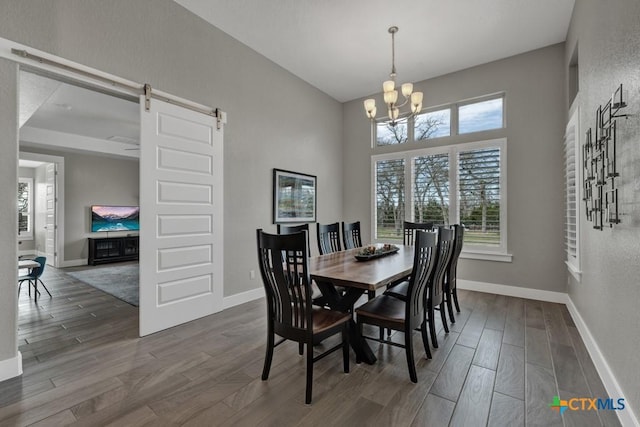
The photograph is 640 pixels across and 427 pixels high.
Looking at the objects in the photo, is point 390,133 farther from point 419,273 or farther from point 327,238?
point 419,273

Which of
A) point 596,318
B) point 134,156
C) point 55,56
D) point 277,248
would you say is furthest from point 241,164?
point 134,156

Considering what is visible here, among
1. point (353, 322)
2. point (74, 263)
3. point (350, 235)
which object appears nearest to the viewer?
point (353, 322)

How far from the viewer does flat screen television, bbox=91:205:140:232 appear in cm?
740

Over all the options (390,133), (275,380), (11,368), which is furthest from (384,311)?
(390,133)

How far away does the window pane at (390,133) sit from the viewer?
5.19 m

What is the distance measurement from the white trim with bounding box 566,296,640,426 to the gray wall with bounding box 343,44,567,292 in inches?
39.7

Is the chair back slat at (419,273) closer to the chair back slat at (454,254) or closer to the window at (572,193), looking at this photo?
the chair back slat at (454,254)

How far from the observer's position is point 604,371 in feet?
6.63

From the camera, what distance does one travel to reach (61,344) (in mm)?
2650

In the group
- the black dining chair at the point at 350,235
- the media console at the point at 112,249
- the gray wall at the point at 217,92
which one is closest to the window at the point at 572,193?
the black dining chair at the point at 350,235

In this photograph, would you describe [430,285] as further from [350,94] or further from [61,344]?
[350,94]

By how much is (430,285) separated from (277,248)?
139 cm

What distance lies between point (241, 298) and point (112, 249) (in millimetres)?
5495

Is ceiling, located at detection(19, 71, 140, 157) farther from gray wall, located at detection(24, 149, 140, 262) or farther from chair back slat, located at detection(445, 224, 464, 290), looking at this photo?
chair back slat, located at detection(445, 224, 464, 290)
